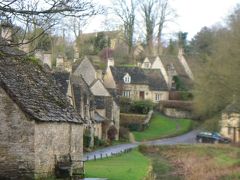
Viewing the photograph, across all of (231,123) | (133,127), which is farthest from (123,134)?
A: (231,123)

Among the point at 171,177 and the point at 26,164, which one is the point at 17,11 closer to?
the point at 26,164

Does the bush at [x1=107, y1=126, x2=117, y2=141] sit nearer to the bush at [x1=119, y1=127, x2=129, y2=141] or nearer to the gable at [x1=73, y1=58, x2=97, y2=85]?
the bush at [x1=119, y1=127, x2=129, y2=141]

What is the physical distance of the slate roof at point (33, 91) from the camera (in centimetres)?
2409

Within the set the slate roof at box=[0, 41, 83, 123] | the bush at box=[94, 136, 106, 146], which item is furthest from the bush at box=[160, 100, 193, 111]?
the slate roof at box=[0, 41, 83, 123]

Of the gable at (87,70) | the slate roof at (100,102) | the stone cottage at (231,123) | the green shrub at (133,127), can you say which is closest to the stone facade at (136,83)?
the gable at (87,70)

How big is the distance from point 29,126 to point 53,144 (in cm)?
224

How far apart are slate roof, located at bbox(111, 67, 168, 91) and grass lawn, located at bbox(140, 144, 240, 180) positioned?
30654 millimetres

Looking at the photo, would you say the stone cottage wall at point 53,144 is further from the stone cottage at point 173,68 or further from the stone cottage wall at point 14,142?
the stone cottage at point 173,68

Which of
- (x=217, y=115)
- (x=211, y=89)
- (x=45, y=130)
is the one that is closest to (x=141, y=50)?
(x=217, y=115)

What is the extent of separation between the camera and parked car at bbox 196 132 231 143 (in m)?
67.3

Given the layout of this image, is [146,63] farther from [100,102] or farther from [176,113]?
[100,102]

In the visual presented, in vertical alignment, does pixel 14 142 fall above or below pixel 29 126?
below

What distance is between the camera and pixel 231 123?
6469cm

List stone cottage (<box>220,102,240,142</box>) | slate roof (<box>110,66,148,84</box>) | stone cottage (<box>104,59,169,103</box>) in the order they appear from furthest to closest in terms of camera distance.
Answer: slate roof (<box>110,66,148,84</box>) → stone cottage (<box>104,59,169,103</box>) → stone cottage (<box>220,102,240,142</box>)
